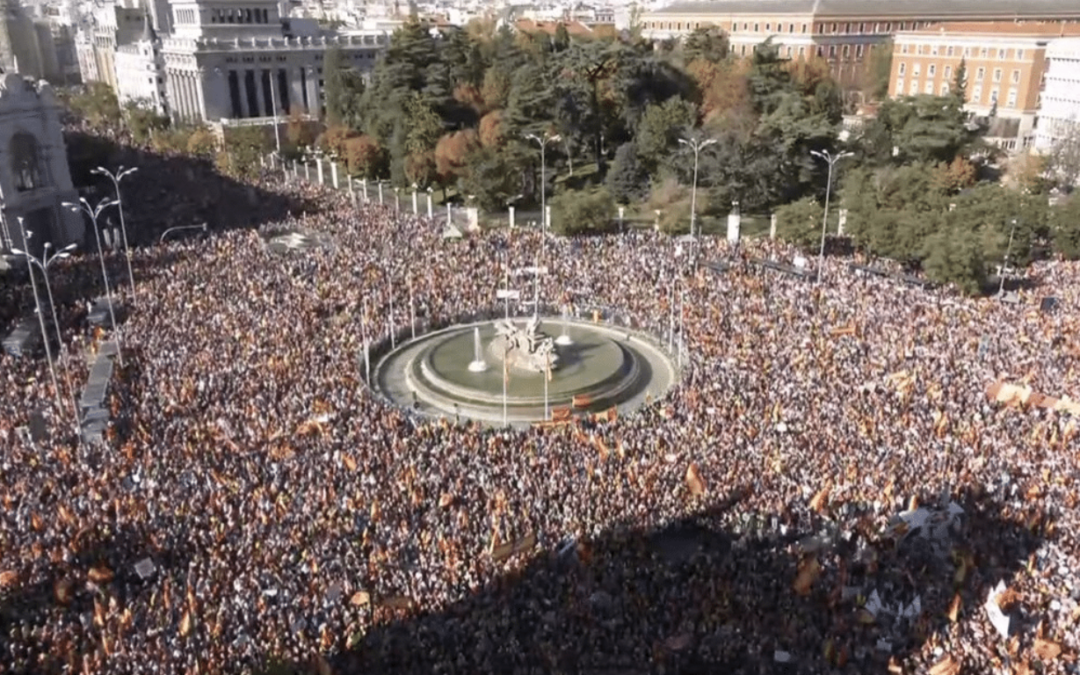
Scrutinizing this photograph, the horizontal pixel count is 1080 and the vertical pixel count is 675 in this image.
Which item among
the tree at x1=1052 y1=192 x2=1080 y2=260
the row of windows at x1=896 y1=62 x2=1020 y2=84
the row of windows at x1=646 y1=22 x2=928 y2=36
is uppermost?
the row of windows at x1=646 y1=22 x2=928 y2=36

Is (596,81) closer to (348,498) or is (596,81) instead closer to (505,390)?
(505,390)

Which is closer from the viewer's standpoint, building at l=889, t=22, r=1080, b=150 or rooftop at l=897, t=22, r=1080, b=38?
building at l=889, t=22, r=1080, b=150

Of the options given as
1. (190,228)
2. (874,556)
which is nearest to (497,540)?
(874,556)

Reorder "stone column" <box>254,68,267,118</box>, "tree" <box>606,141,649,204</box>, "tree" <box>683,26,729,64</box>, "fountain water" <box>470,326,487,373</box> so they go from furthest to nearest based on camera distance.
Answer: "stone column" <box>254,68,267,118</box> < "tree" <box>683,26,729,64</box> < "tree" <box>606,141,649,204</box> < "fountain water" <box>470,326,487,373</box>

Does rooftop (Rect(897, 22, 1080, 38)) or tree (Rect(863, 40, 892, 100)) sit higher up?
rooftop (Rect(897, 22, 1080, 38))

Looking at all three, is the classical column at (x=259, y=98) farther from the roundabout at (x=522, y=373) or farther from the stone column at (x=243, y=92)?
the roundabout at (x=522, y=373)

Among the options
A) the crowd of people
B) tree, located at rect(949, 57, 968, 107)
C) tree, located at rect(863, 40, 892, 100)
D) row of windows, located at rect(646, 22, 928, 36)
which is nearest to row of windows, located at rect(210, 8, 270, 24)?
row of windows, located at rect(646, 22, 928, 36)

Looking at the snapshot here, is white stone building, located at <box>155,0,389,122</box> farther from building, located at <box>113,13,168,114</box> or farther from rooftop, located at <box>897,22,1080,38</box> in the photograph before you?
rooftop, located at <box>897,22,1080,38</box>
